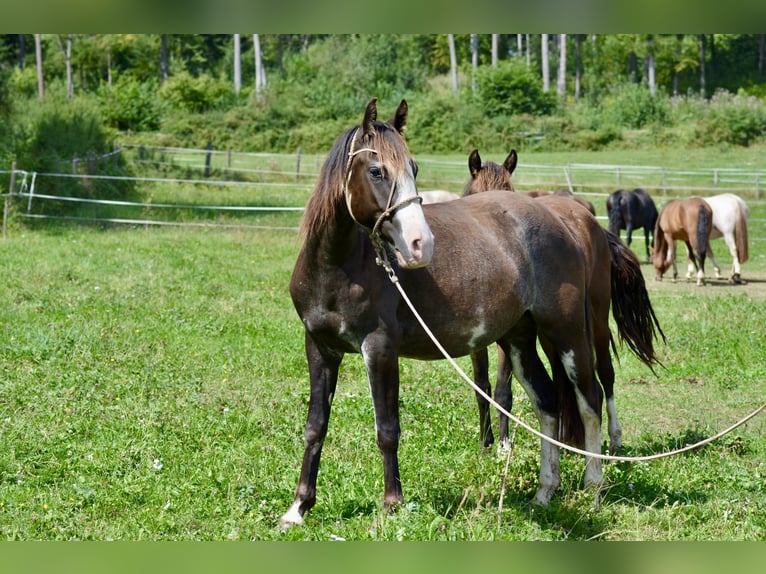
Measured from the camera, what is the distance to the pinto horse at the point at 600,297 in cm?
566

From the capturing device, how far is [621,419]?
22.5 ft

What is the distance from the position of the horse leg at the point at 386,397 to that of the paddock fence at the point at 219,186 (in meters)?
13.8

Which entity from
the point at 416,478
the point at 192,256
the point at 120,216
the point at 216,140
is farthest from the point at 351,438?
the point at 216,140

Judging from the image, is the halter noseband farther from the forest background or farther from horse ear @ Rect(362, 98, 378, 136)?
the forest background

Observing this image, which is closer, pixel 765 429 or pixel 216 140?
pixel 765 429

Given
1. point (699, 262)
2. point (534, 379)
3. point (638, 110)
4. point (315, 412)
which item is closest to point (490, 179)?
point (534, 379)

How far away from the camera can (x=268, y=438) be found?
18.8 feet

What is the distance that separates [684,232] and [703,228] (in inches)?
21.5

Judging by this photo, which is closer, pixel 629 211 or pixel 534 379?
pixel 534 379

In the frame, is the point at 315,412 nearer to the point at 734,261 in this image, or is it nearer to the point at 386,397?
the point at 386,397

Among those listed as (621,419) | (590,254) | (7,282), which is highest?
(590,254)

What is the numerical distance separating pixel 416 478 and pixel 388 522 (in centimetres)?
87
